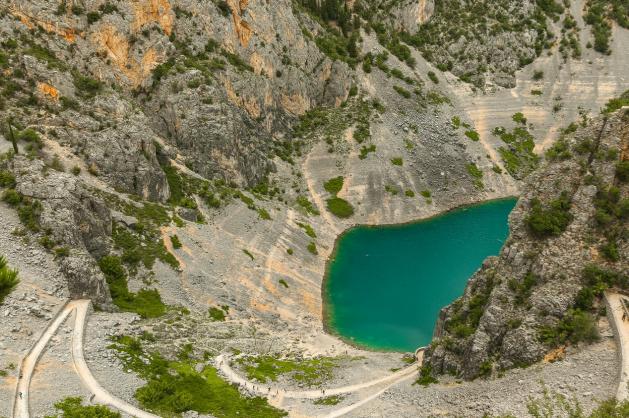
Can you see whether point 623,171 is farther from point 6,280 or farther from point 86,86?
point 86,86

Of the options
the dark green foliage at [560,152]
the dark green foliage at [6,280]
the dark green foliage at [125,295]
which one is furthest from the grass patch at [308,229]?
the dark green foliage at [6,280]

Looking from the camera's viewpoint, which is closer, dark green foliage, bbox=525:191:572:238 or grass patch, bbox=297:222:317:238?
dark green foliage, bbox=525:191:572:238

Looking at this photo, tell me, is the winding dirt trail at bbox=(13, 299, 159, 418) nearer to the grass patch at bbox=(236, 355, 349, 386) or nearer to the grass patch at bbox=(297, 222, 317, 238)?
the grass patch at bbox=(236, 355, 349, 386)

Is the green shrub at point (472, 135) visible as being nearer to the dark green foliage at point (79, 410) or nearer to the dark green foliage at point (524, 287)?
the dark green foliage at point (524, 287)

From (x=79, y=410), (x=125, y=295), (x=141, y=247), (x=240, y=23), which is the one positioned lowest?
(x=79, y=410)

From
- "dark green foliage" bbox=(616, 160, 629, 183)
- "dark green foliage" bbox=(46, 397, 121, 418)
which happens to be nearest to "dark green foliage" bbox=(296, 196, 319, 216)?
"dark green foliage" bbox=(616, 160, 629, 183)

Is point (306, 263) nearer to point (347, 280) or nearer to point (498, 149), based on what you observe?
point (347, 280)

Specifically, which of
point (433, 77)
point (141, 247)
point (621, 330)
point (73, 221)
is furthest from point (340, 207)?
point (621, 330)
